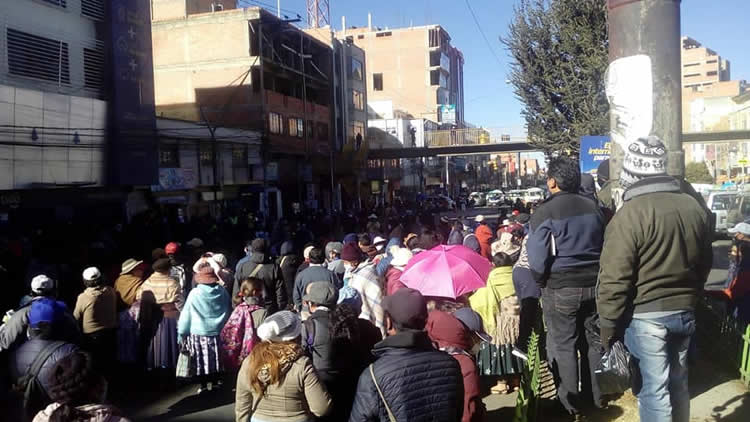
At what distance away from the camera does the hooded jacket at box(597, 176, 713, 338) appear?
3.51m

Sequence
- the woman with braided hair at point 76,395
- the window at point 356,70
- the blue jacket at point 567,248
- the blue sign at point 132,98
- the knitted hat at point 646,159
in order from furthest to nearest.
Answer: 1. the window at point 356,70
2. the blue sign at point 132,98
3. the blue jacket at point 567,248
4. the knitted hat at point 646,159
5. the woman with braided hair at point 76,395

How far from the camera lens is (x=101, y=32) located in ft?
67.8

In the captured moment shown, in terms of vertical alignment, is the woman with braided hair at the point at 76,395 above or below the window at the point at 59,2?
below

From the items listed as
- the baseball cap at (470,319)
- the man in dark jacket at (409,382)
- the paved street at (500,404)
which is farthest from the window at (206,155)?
the man in dark jacket at (409,382)

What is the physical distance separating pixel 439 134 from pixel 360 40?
44634 millimetres

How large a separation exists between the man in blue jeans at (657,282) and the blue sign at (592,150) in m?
8.14

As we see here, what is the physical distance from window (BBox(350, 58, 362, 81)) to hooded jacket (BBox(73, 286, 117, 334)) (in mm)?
42074

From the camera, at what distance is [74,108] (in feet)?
61.7

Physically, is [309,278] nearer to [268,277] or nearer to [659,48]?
Result: [268,277]

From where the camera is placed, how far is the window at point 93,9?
20047 mm

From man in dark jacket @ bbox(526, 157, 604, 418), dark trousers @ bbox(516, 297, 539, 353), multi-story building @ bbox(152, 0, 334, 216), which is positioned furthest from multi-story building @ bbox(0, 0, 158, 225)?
man in dark jacket @ bbox(526, 157, 604, 418)

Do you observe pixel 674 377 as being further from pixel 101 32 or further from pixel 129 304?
pixel 101 32

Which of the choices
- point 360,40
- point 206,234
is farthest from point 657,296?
point 360,40

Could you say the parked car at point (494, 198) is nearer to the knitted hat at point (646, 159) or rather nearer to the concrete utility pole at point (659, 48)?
the concrete utility pole at point (659, 48)
